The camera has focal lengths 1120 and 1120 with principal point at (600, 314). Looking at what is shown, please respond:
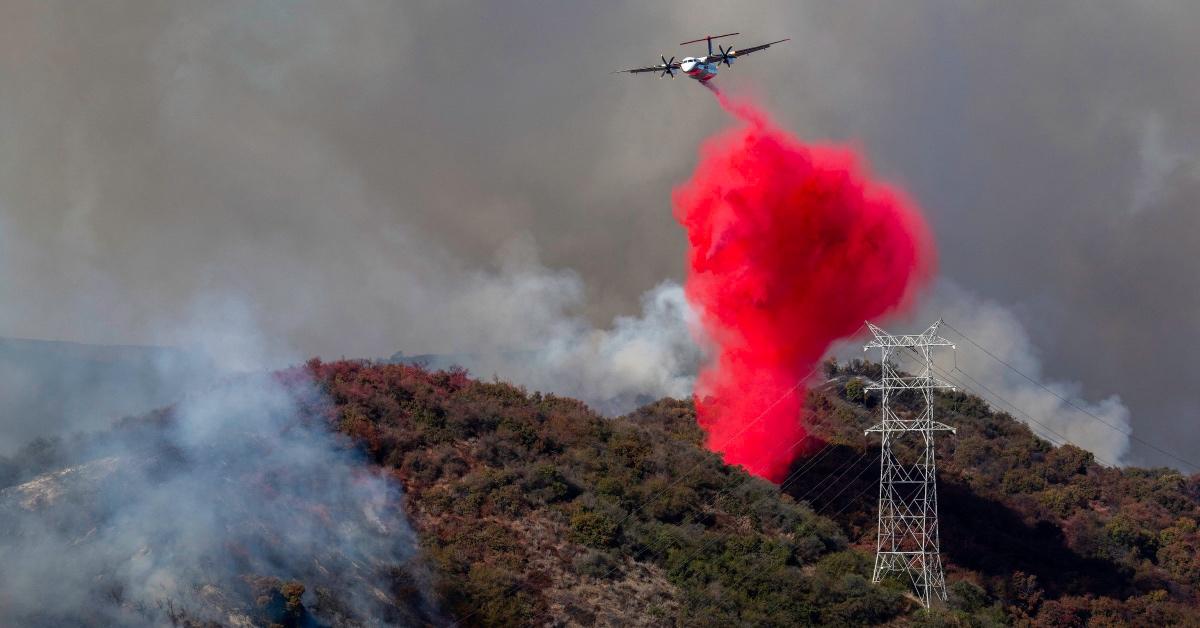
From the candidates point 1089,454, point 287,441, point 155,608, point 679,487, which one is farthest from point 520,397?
A: point 1089,454

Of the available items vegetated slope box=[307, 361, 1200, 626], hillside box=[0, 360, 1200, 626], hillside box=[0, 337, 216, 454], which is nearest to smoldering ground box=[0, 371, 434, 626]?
hillside box=[0, 360, 1200, 626]

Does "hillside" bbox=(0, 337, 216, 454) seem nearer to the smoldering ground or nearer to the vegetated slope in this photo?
the smoldering ground

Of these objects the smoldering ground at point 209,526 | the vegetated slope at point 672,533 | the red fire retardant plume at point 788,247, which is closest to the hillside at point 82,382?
the smoldering ground at point 209,526

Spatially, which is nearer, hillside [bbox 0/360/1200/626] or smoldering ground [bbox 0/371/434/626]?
smoldering ground [bbox 0/371/434/626]

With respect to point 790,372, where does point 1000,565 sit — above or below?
below

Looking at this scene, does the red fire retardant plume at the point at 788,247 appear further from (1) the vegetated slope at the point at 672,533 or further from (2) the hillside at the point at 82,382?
(2) the hillside at the point at 82,382

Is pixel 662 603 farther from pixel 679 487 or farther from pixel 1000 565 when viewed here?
pixel 1000 565
